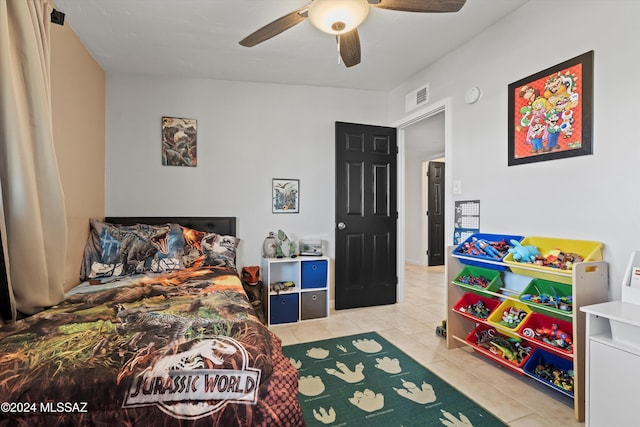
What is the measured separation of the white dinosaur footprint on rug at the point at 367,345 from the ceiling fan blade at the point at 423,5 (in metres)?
2.36

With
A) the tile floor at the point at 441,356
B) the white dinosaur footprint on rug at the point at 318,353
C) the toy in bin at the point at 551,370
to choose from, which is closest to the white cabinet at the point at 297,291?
the tile floor at the point at 441,356

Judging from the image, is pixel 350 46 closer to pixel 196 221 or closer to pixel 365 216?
pixel 365 216

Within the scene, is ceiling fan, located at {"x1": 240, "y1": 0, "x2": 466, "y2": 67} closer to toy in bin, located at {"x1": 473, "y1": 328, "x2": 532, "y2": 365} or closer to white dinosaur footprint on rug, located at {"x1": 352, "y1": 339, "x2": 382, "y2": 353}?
toy in bin, located at {"x1": 473, "y1": 328, "x2": 532, "y2": 365}

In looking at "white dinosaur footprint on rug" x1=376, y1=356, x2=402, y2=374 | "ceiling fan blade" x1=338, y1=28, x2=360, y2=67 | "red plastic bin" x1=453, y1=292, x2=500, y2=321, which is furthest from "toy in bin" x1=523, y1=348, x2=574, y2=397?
"ceiling fan blade" x1=338, y1=28, x2=360, y2=67

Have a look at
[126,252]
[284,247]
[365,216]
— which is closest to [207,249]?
[126,252]

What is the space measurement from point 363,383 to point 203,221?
86.2 inches

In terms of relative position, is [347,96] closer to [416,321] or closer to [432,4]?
[432,4]

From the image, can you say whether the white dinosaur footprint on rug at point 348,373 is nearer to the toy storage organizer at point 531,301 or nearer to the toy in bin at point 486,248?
the toy storage organizer at point 531,301

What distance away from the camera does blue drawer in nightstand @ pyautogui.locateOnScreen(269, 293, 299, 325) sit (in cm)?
307

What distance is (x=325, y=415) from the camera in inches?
66.1

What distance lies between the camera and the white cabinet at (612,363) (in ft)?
4.39

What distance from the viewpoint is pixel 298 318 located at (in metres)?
3.16

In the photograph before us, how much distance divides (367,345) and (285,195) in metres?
1.79

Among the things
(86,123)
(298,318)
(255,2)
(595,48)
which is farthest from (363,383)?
(86,123)
